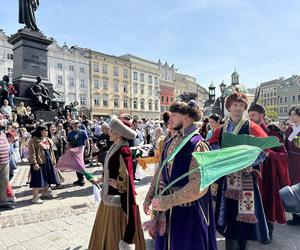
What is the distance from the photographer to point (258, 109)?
4305mm

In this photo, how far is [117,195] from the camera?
300 cm

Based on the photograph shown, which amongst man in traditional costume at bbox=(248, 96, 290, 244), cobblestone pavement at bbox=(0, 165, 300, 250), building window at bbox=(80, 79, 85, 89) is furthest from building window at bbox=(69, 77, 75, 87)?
man in traditional costume at bbox=(248, 96, 290, 244)

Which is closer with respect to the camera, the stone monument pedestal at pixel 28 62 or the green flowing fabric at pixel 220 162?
the green flowing fabric at pixel 220 162

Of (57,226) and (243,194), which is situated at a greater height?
(243,194)

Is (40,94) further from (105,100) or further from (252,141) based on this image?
(105,100)

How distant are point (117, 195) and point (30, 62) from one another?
14836mm

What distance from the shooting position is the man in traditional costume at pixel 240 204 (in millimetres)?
3115

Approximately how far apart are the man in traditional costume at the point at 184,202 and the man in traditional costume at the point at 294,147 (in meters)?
3.17

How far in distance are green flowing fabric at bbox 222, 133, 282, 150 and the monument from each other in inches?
527

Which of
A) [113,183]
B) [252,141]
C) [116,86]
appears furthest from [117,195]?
[116,86]

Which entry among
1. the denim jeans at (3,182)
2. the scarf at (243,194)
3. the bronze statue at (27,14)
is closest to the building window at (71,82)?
the bronze statue at (27,14)

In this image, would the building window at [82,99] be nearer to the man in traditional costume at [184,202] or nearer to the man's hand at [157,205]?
the man in traditional costume at [184,202]

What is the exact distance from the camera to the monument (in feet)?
48.6

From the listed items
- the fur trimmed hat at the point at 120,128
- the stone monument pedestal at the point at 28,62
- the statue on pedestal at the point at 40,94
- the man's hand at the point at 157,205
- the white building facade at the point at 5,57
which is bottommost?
the man's hand at the point at 157,205
